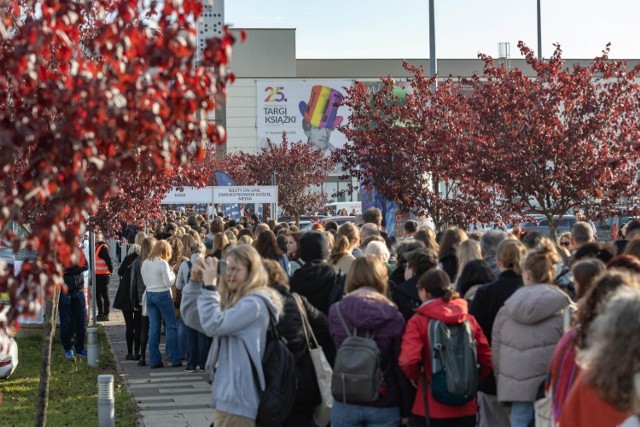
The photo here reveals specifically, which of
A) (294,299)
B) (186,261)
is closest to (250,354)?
(294,299)

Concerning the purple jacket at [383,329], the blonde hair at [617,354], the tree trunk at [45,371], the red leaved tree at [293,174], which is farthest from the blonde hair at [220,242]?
the red leaved tree at [293,174]

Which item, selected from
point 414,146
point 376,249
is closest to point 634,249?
point 376,249

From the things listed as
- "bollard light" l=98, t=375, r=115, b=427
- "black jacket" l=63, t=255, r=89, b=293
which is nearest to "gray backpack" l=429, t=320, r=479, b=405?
"bollard light" l=98, t=375, r=115, b=427

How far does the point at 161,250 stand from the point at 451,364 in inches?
317

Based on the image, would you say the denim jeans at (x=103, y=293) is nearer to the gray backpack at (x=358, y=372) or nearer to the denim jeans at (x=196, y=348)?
the denim jeans at (x=196, y=348)

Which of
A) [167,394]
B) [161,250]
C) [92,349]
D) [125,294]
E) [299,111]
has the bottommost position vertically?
[167,394]

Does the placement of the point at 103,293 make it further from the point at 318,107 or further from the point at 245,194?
the point at 318,107

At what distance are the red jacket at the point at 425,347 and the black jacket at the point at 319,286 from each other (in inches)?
60.2

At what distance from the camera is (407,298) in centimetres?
851

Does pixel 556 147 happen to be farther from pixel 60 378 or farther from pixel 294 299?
pixel 294 299

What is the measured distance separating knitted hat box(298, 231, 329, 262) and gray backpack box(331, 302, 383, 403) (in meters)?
1.75

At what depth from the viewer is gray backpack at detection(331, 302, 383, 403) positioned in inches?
283

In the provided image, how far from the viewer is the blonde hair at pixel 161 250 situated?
14727 millimetres

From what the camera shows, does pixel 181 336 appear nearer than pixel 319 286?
No
